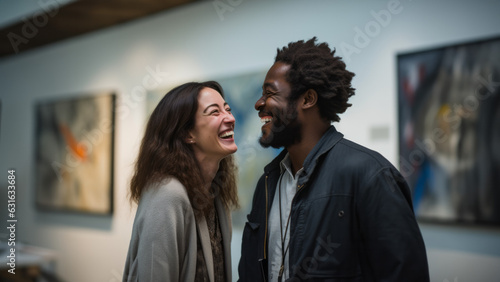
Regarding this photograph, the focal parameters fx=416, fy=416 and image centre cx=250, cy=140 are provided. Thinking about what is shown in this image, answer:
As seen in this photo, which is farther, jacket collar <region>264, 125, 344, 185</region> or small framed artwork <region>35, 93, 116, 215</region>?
small framed artwork <region>35, 93, 116, 215</region>

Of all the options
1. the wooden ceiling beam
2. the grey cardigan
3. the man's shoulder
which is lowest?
the grey cardigan

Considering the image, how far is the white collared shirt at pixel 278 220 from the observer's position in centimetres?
153

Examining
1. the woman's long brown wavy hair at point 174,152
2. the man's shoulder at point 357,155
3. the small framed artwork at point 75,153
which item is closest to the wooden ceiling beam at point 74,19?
the small framed artwork at point 75,153

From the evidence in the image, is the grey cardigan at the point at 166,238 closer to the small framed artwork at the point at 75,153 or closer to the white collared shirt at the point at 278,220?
the white collared shirt at the point at 278,220

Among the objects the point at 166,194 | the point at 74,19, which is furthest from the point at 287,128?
the point at 74,19

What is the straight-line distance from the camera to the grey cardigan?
1.49m

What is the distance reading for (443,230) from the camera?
7.62 feet

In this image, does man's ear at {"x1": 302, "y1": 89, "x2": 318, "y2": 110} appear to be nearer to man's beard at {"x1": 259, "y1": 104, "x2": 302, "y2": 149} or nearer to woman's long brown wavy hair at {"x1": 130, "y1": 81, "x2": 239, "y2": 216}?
man's beard at {"x1": 259, "y1": 104, "x2": 302, "y2": 149}

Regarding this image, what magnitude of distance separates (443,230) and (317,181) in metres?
1.28

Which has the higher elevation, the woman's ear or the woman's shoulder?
the woman's ear

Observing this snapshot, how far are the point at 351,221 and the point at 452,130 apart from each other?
124cm

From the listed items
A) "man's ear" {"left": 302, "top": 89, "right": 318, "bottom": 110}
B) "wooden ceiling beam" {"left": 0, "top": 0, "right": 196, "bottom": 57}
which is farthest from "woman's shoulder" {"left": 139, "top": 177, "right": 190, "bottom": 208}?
"wooden ceiling beam" {"left": 0, "top": 0, "right": 196, "bottom": 57}

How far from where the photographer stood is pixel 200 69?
137 inches

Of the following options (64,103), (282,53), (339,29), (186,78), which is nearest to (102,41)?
(64,103)
